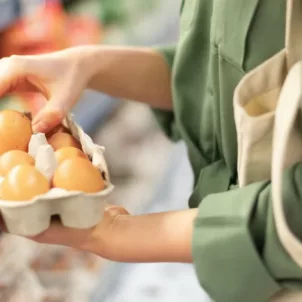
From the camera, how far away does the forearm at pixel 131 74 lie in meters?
0.71

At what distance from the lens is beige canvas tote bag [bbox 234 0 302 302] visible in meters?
0.46

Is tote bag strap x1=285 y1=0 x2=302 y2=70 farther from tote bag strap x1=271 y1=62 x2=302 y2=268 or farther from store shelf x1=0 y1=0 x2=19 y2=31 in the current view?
store shelf x1=0 y1=0 x2=19 y2=31

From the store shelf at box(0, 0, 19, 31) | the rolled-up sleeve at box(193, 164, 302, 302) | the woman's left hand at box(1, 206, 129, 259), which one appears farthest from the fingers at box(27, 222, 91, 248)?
the store shelf at box(0, 0, 19, 31)

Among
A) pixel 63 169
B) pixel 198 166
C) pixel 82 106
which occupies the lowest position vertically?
pixel 82 106

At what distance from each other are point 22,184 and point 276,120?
21cm

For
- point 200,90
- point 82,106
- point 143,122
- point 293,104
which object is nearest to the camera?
point 293,104

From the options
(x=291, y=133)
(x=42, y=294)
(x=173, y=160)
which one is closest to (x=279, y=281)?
(x=291, y=133)

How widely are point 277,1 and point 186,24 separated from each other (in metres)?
0.14

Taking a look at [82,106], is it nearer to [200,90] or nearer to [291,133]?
[200,90]

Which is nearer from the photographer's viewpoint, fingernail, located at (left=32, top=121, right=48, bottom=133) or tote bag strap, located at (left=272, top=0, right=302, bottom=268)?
tote bag strap, located at (left=272, top=0, right=302, bottom=268)

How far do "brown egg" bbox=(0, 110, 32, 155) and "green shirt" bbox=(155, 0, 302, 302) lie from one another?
0.56ft

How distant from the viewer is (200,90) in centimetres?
67

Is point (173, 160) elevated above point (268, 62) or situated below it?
below

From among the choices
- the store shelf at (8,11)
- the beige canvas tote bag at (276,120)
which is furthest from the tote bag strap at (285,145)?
the store shelf at (8,11)
